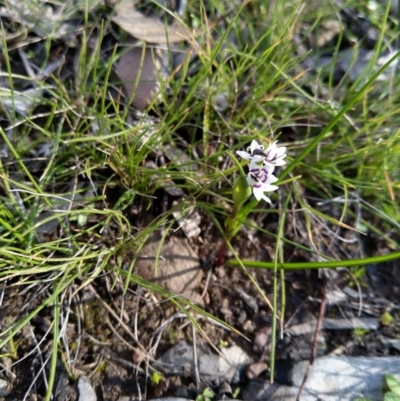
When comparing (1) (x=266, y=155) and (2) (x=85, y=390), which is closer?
(1) (x=266, y=155)

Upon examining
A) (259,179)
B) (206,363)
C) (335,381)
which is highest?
(259,179)

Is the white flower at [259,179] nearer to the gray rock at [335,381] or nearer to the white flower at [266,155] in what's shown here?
the white flower at [266,155]

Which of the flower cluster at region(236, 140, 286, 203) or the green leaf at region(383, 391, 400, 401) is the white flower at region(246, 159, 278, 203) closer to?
the flower cluster at region(236, 140, 286, 203)

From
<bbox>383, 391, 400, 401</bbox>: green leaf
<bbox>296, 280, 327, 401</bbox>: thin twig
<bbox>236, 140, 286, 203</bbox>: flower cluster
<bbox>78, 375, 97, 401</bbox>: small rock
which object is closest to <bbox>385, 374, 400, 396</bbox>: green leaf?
<bbox>383, 391, 400, 401</bbox>: green leaf

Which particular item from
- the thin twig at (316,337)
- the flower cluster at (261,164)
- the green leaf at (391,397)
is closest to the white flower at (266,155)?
the flower cluster at (261,164)

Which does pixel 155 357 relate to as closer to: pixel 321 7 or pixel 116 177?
pixel 116 177

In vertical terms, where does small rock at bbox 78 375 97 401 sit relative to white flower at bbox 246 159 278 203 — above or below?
below

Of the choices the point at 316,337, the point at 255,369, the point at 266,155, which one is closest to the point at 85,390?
the point at 255,369

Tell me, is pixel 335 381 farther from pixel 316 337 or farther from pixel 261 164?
pixel 261 164
